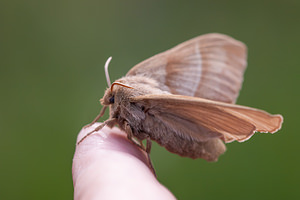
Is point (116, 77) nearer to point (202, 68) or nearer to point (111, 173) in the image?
point (202, 68)

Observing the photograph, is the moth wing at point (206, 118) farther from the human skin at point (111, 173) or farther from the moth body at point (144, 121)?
the human skin at point (111, 173)

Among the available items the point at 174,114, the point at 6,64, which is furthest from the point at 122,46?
the point at 174,114

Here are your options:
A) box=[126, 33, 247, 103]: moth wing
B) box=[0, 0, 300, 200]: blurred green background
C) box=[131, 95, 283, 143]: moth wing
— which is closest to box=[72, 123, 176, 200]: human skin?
box=[131, 95, 283, 143]: moth wing

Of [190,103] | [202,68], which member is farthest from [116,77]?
[190,103]

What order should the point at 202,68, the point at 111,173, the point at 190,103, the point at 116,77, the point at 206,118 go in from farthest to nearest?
the point at 116,77
the point at 202,68
the point at 206,118
the point at 190,103
the point at 111,173

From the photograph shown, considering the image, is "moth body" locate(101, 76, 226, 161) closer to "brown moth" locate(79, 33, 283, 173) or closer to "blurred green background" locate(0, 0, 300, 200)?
"brown moth" locate(79, 33, 283, 173)

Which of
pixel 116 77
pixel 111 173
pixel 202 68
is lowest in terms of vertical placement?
pixel 116 77

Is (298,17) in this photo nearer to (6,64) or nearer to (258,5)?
(258,5)
